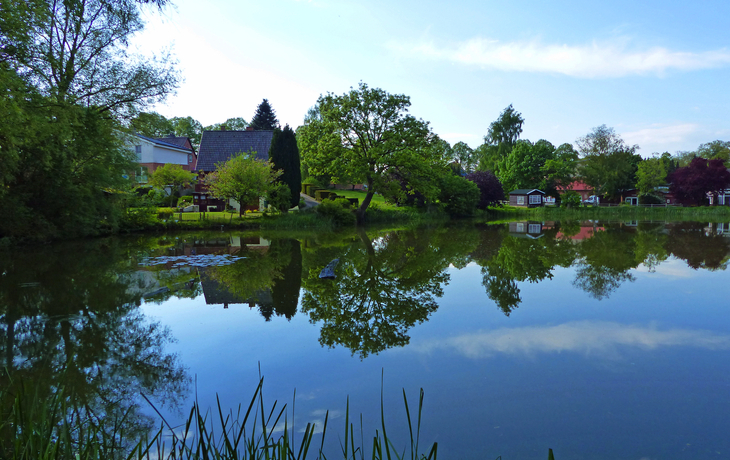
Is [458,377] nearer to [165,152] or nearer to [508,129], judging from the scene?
[165,152]

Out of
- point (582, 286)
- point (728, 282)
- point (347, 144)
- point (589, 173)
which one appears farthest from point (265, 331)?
point (589, 173)

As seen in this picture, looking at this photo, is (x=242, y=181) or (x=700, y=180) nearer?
(x=242, y=181)

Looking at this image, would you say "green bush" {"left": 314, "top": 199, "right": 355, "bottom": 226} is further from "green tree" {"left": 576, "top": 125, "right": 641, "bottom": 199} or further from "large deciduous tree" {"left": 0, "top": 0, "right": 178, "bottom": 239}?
"green tree" {"left": 576, "top": 125, "right": 641, "bottom": 199}

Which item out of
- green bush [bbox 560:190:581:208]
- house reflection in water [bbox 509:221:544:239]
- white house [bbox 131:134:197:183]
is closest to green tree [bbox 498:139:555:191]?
green bush [bbox 560:190:581:208]

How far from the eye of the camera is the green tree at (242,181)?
25.1 m

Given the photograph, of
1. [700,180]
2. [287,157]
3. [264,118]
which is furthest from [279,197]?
[700,180]

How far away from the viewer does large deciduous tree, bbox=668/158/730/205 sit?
48.7 m

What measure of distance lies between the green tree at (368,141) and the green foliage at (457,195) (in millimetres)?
9777

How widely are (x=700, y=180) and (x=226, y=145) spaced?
156ft

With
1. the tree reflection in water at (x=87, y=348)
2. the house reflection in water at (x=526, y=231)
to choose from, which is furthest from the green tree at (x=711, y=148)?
the tree reflection in water at (x=87, y=348)

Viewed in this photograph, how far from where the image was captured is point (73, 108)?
1353 centimetres

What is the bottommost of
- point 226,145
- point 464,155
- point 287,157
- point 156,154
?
point 287,157

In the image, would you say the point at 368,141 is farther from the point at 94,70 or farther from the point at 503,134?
the point at 503,134

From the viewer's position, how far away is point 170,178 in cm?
3147
